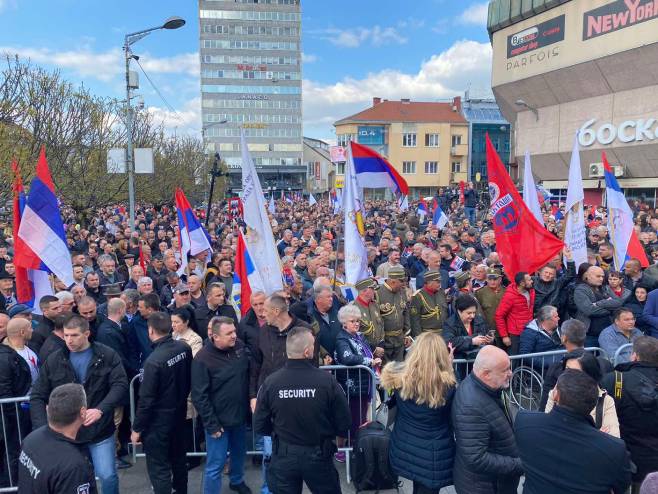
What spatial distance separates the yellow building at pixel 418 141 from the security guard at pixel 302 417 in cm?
6316

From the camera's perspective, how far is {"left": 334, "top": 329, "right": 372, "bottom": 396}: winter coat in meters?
5.04

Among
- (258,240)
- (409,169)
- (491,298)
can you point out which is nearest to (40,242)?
(258,240)

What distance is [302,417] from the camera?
11.7ft

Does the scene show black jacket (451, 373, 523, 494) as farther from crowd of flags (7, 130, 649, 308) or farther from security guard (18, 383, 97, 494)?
crowd of flags (7, 130, 649, 308)

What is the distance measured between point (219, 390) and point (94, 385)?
99 centimetres

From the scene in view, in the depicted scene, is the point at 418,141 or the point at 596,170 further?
the point at 418,141

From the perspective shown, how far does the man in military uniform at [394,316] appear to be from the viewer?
632 centimetres

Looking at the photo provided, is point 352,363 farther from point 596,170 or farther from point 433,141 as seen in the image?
point 433,141

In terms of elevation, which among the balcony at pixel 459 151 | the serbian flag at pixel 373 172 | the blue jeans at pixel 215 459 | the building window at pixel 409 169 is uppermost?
the balcony at pixel 459 151

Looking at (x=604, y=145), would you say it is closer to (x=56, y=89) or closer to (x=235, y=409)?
(x=56, y=89)

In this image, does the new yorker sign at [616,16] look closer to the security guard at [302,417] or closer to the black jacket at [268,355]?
the black jacket at [268,355]

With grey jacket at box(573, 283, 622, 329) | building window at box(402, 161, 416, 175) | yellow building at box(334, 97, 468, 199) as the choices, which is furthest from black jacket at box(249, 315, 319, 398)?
building window at box(402, 161, 416, 175)

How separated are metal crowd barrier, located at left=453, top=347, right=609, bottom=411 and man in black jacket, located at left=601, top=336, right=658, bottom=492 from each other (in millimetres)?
1709

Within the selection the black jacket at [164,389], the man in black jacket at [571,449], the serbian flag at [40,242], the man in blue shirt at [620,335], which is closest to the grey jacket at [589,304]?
the man in blue shirt at [620,335]
